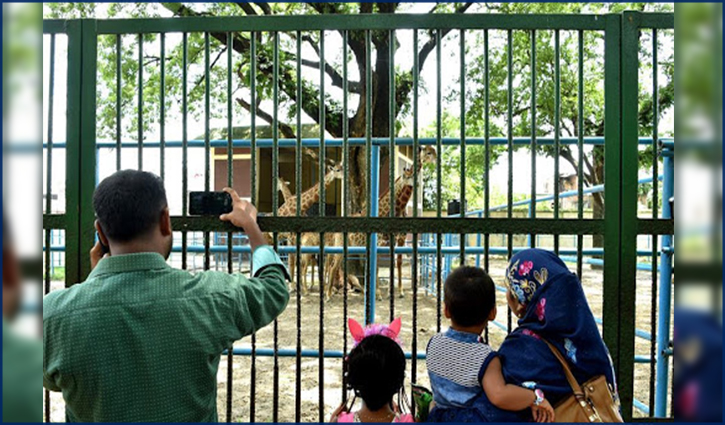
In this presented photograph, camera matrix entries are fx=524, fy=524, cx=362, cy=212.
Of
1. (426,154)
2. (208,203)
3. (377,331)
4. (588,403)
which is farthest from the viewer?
(426,154)

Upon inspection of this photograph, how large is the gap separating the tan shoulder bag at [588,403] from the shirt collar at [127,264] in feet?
4.25

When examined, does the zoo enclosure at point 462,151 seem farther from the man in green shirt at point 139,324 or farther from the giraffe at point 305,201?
the giraffe at point 305,201

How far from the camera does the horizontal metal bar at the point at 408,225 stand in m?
2.16

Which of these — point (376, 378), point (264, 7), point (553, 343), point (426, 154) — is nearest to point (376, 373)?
point (376, 378)

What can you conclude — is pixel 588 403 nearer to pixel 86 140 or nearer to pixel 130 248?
pixel 130 248

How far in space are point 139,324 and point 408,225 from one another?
1.16 m

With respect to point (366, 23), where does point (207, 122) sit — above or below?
below

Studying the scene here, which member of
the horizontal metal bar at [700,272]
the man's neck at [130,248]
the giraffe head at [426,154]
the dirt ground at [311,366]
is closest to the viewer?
the horizontal metal bar at [700,272]

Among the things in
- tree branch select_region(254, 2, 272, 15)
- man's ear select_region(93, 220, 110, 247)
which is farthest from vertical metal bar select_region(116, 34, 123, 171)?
tree branch select_region(254, 2, 272, 15)

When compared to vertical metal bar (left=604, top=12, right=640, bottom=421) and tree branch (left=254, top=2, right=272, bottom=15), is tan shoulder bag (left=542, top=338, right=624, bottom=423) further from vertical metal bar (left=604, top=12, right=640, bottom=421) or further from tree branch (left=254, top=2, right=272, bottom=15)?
tree branch (left=254, top=2, right=272, bottom=15)

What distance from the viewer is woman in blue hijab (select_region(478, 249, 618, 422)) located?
5.53 ft

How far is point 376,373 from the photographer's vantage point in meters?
1.73

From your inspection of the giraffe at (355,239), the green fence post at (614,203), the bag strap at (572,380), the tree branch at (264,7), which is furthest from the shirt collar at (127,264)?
the tree branch at (264,7)

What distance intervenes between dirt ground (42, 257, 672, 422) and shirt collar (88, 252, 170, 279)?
89 centimetres
